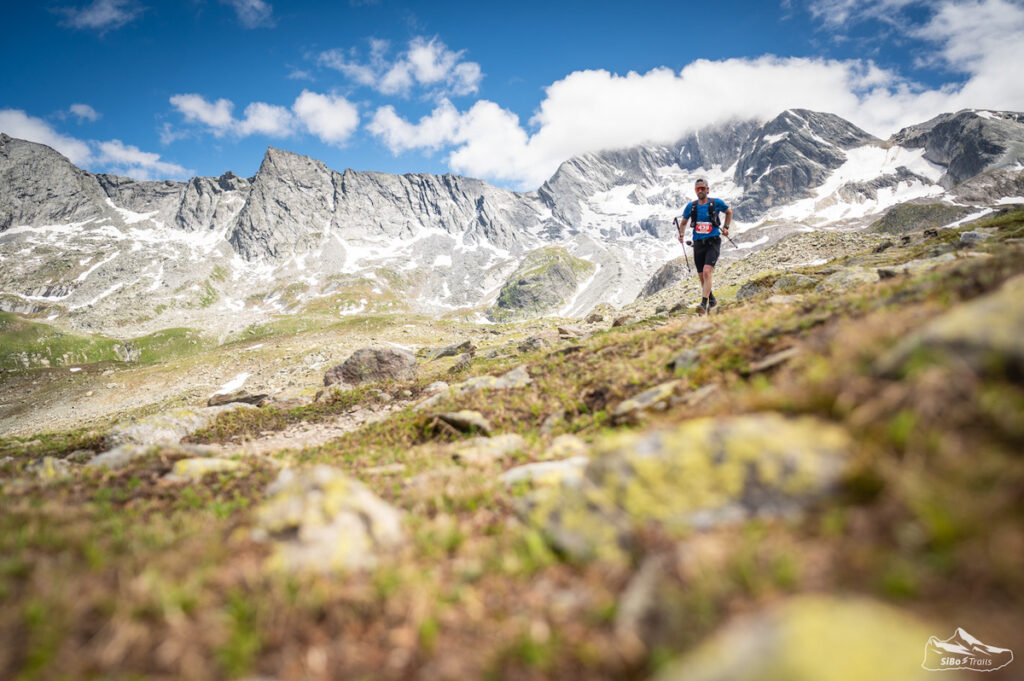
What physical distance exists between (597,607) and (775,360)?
5.48 m

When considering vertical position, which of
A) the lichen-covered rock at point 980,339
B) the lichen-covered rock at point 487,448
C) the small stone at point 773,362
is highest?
the lichen-covered rock at point 980,339

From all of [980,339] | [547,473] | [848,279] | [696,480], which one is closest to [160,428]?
[547,473]

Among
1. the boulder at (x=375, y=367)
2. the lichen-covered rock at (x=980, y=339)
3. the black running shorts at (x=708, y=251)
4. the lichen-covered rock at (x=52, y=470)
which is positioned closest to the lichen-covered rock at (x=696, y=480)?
the lichen-covered rock at (x=980, y=339)

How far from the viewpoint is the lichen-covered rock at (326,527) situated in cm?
402

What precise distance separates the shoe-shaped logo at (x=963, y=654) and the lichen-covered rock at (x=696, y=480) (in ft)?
3.54

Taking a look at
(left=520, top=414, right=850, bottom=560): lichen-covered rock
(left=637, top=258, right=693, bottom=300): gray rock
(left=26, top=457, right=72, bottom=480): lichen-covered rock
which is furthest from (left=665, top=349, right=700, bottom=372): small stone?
(left=637, top=258, right=693, bottom=300): gray rock

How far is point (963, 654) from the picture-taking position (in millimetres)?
2283

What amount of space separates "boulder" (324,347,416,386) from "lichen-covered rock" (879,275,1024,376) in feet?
73.3

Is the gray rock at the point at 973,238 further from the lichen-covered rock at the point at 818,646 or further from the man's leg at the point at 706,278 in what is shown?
the lichen-covered rock at the point at 818,646

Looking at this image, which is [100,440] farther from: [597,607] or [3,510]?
[597,607]

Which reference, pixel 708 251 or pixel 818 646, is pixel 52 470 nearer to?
pixel 818 646

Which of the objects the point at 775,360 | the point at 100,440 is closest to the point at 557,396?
the point at 775,360

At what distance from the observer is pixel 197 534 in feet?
16.0

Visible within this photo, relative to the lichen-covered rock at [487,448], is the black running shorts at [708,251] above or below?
above
